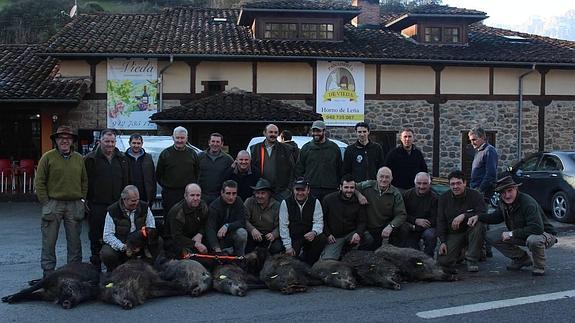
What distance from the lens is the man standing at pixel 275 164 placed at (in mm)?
9312

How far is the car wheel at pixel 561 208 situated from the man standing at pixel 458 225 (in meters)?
4.97

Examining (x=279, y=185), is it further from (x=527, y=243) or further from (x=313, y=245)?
(x=527, y=243)

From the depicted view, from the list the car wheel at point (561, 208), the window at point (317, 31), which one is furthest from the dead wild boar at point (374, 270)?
the window at point (317, 31)

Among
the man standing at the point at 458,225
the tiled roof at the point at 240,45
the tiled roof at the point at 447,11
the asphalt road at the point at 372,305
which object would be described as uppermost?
the tiled roof at the point at 447,11

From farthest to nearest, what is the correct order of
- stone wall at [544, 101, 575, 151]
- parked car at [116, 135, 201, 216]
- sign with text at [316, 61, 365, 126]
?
stone wall at [544, 101, 575, 151] → sign with text at [316, 61, 365, 126] → parked car at [116, 135, 201, 216]

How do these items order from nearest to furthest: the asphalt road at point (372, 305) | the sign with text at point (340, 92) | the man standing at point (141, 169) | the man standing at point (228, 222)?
the asphalt road at point (372, 305), the man standing at point (228, 222), the man standing at point (141, 169), the sign with text at point (340, 92)

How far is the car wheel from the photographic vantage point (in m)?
12.3

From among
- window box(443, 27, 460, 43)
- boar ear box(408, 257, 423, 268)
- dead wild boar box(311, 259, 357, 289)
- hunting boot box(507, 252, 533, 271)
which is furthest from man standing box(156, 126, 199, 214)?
window box(443, 27, 460, 43)

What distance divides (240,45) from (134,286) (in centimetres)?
1294

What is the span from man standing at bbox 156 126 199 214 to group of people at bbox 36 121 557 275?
0.01m

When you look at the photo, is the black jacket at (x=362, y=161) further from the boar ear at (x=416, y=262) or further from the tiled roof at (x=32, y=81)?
the tiled roof at (x=32, y=81)

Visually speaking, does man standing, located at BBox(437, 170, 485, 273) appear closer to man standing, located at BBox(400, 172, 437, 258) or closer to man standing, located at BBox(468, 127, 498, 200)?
man standing, located at BBox(400, 172, 437, 258)

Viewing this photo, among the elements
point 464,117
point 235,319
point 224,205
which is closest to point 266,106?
point 464,117

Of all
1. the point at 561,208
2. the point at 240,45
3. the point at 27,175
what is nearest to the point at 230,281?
the point at 561,208
